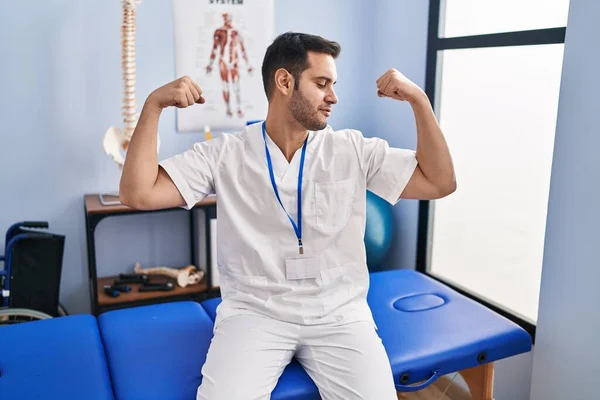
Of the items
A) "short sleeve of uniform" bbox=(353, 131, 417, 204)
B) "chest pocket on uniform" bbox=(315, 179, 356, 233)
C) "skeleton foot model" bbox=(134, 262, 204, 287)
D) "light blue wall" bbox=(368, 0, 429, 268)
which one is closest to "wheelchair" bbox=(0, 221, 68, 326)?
"skeleton foot model" bbox=(134, 262, 204, 287)

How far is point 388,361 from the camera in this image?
1.56m

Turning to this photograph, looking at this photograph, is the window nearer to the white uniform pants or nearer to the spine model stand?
the white uniform pants

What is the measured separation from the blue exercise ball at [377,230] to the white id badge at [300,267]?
3.63 feet

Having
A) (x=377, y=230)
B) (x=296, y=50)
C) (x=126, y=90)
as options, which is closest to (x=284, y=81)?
(x=296, y=50)

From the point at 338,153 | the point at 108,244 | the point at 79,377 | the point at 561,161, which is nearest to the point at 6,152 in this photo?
the point at 108,244

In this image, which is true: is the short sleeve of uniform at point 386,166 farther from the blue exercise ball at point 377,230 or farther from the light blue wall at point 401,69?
the light blue wall at point 401,69

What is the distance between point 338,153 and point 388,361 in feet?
2.00

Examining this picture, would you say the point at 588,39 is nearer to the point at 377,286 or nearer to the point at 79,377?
the point at 377,286

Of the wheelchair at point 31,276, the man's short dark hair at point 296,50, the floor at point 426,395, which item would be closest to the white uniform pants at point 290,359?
the man's short dark hair at point 296,50

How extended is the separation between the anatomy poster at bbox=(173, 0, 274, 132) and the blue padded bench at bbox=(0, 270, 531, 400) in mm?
1217

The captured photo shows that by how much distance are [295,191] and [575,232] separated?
2.98 feet

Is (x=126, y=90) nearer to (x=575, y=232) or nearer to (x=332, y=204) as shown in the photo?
(x=332, y=204)

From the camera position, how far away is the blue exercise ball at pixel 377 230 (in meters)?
2.76

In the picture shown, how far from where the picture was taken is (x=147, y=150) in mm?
1541
